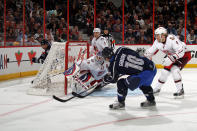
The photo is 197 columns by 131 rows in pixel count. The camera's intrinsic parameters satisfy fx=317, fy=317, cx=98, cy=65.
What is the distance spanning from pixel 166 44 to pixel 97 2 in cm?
538

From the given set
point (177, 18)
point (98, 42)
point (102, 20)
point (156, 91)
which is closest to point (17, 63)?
point (98, 42)

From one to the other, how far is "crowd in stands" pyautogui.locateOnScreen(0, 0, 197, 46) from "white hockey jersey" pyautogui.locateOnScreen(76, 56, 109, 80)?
10.0 feet

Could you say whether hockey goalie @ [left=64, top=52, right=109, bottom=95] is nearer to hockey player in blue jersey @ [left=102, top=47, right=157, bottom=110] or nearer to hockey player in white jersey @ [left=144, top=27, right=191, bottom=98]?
hockey player in white jersey @ [left=144, top=27, right=191, bottom=98]

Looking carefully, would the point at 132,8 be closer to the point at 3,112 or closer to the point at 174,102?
the point at 174,102

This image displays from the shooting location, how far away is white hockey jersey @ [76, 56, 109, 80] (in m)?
5.00

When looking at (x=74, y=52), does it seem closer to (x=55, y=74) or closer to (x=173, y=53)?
(x=55, y=74)

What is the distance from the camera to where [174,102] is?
180 inches

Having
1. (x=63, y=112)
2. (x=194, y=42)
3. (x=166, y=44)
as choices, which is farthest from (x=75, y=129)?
(x=194, y=42)

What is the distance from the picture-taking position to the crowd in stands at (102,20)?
8055mm

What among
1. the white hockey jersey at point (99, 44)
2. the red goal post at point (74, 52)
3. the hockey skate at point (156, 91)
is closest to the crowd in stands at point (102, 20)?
the white hockey jersey at point (99, 44)

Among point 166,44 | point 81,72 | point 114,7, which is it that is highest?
point 114,7

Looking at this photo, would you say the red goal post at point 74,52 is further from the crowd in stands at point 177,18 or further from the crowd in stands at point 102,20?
the crowd in stands at point 177,18

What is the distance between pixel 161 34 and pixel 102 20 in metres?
5.25

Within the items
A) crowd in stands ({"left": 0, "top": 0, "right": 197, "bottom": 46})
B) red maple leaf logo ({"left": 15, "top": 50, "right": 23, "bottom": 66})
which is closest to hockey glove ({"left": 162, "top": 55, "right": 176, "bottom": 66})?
red maple leaf logo ({"left": 15, "top": 50, "right": 23, "bottom": 66})
